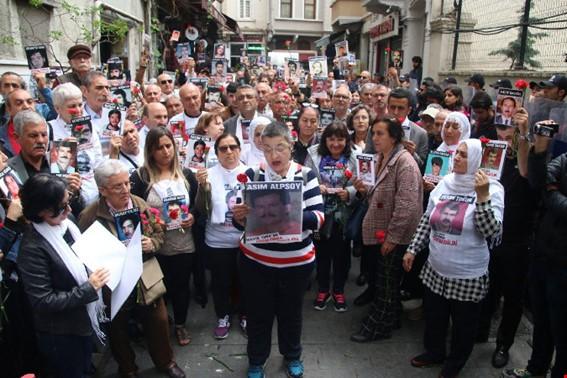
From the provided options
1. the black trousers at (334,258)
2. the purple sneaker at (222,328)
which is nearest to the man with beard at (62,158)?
the purple sneaker at (222,328)

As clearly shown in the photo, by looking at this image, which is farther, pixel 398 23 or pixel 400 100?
pixel 398 23

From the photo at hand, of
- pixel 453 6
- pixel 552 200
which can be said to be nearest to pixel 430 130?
pixel 552 200

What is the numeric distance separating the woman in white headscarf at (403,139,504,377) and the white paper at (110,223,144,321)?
205cm

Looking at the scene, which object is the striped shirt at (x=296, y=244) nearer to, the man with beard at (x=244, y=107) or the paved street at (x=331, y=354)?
the paved street at (x=331, y=354)

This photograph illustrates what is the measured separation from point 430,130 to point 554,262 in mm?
2587

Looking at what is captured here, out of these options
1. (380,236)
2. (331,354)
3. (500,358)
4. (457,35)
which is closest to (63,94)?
(380,236)

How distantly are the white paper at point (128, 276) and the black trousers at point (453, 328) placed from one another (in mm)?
2235

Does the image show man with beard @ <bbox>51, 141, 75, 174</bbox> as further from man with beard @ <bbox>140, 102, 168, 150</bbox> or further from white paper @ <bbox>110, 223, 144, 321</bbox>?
man with beard @ <bbox>140, 102, 168, 150</bbox>

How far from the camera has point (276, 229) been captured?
10.00ft

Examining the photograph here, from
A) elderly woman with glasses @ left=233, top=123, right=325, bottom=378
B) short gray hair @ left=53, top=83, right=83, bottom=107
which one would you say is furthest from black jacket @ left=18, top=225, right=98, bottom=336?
short gray hair @ left=53, top=83, right=83, bottom=107

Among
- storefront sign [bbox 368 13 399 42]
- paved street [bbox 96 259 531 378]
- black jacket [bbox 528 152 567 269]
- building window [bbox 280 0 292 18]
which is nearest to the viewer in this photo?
black jacket [bbox 528 152 567 269]

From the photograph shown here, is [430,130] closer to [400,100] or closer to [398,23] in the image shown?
[400,100]

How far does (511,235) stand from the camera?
355 centimetres

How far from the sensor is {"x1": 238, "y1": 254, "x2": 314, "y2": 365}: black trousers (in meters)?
3.34
